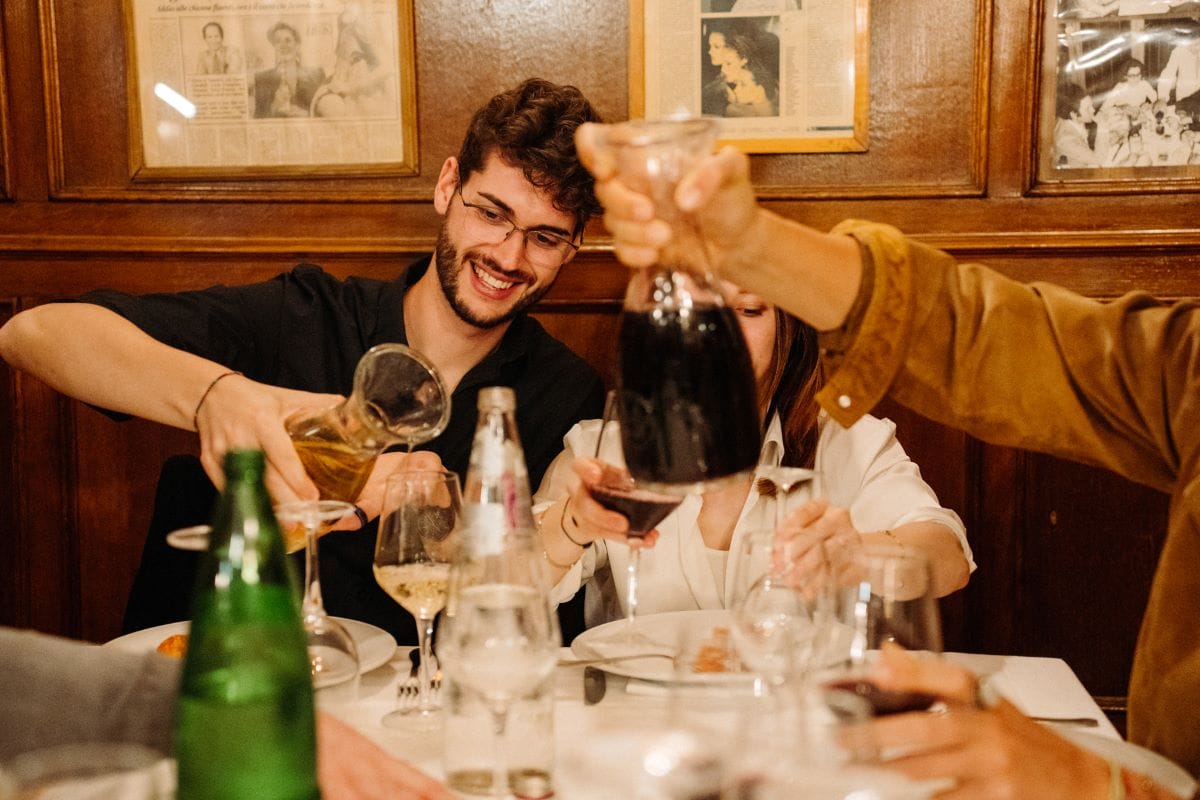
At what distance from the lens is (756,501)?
1520 mm

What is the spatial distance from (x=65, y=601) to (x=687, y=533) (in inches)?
61.9

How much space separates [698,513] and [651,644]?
0.52 m

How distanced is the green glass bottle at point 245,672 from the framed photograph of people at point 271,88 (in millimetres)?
1684

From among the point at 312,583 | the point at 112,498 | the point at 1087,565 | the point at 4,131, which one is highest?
the point at 4,131

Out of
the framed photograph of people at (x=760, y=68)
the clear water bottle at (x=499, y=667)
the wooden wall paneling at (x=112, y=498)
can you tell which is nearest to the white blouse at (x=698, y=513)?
the clear water bottle at (x=499, y=667)

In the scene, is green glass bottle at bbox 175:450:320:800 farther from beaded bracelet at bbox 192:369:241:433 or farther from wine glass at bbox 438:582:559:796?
beaded bracelet at bbox 192:369:241:433

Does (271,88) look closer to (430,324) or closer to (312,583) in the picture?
(430,324)

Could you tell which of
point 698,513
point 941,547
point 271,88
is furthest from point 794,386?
point 271,88

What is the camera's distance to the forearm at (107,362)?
146 cm

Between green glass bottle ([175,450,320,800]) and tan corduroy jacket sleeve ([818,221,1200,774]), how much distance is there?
569mm

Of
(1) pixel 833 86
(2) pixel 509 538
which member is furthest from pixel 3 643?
(1) pixel 833 86

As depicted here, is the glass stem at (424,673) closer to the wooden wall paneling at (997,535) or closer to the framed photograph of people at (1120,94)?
the wooden wall paneling at (997,535)

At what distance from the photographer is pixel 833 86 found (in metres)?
2.19

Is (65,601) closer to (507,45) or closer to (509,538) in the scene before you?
(507,45)
